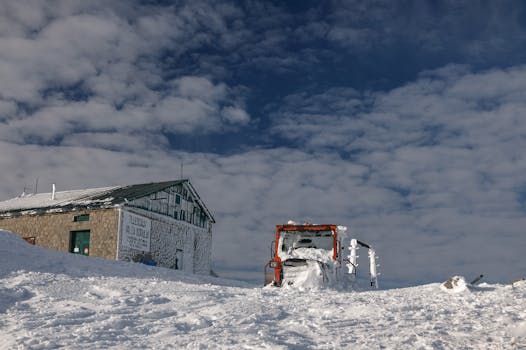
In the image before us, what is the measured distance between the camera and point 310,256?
691 inches

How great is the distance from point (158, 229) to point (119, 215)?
343cm

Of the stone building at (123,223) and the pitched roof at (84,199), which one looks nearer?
the stone building at (123,223)

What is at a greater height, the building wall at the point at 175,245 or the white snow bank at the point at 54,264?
the building wall at the point at 175,245

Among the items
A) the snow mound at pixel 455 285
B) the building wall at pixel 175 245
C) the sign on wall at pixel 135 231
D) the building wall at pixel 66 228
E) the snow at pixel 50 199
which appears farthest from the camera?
the snow at pixel 50 199

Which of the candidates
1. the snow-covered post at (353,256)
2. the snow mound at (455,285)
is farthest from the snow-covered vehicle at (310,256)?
the snow mound at (455,285)

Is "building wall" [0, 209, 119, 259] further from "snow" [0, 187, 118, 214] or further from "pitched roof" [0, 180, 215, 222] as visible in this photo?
"snow" [0, 187, 118, 214]

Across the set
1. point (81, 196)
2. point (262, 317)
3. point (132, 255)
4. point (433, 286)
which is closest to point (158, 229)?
point (132, 255)

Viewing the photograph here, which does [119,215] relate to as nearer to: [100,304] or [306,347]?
[100,304]

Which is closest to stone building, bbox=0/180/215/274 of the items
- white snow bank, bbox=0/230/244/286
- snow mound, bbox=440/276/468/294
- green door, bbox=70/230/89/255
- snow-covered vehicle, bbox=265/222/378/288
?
green door, bbox=70/230/89/255

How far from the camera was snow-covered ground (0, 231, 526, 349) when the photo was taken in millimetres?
7301

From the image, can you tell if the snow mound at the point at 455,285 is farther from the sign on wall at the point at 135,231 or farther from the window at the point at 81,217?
the window at the point at 81,217

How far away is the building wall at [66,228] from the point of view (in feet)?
88.0

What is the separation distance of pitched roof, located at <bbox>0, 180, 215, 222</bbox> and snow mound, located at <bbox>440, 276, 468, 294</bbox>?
18.3 meters

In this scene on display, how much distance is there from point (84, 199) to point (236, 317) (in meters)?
23.3
